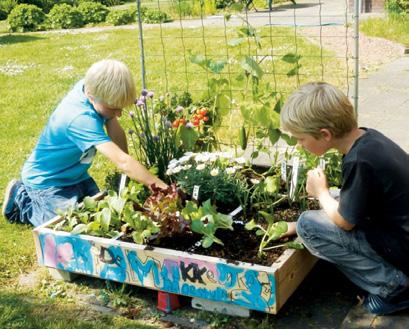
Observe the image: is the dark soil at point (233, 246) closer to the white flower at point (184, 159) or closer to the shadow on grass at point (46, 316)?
the shadow on grass at point (46, 316)

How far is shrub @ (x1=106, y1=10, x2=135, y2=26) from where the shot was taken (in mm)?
17031

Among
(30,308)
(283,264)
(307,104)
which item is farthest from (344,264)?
(30,308)

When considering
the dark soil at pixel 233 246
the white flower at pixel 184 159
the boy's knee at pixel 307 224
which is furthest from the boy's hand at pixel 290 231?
the white flower at pixel 184 159

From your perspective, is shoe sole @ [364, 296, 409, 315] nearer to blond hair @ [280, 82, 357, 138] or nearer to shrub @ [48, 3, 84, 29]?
blond hair @ [280, 82, 357, 138]

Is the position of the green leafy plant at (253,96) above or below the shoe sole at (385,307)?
above

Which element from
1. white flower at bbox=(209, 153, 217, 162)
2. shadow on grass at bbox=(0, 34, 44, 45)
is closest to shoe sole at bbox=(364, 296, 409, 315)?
white flower at bbox=(209, 153, 217, 162)

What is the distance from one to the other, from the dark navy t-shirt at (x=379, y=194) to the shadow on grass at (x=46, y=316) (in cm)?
106

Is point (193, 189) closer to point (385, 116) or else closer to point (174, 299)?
point (174, 299)

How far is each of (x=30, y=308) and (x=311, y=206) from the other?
1.54m

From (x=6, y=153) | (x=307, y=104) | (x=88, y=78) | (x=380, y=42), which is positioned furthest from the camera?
(x=380, y=42)

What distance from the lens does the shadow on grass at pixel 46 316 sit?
9.43ft

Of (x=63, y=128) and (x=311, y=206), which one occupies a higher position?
(x=63, y=128)

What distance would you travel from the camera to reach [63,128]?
3.62 metres

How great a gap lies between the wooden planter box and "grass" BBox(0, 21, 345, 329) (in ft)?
0.54
